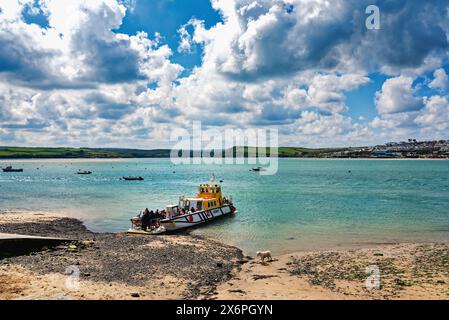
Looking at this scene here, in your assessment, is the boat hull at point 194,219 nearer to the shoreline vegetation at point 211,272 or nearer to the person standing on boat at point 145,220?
the person standing on boat at point 145,220

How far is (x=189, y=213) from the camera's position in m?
44.3

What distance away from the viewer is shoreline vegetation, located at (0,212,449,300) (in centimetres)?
1933

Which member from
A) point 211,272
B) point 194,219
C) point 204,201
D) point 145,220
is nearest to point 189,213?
point 194,219

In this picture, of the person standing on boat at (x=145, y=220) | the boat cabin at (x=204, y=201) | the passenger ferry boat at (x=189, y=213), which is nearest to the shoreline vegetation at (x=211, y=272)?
the person standing on boat at (x=145, y=220)

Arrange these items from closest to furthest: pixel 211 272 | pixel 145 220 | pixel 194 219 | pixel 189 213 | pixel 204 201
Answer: pixel 211 272
pixel 145 220
pixel 189 213
pixel 194 219
pixel 204 201

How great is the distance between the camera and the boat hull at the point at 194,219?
1612 inches

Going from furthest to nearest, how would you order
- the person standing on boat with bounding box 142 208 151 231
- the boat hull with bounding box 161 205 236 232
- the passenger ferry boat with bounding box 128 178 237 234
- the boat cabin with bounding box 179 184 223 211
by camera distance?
the boat cabin with bounding box 179 184 223 211, the boat hull with bounding box 161 205 236 232, the passenger ferry boat with bounding box 128 178 237 234, the person standing on boat with bounding box 142 208 151 231

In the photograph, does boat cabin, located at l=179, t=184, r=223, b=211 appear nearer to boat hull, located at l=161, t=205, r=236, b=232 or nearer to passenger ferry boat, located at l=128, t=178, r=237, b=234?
passenger ferry boat, located at l=128, t=178, r=237, b=234

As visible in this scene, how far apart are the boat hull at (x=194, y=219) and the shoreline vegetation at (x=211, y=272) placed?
711cm

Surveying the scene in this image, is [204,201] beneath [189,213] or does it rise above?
above

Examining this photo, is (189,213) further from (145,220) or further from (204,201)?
(145,220)

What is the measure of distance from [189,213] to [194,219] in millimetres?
1157

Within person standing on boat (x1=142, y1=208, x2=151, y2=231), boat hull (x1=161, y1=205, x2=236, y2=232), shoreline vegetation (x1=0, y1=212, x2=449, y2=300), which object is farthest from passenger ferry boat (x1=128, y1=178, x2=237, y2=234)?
shoreline vegetation (x1=0, y1=212, x2=449, y2=300)
